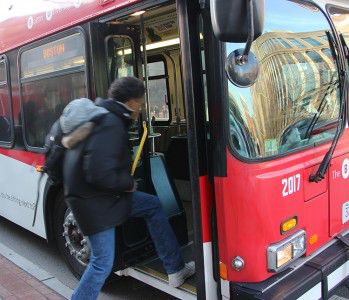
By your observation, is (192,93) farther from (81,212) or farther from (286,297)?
(286,297)

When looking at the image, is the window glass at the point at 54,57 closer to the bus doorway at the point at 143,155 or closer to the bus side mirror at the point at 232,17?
the bus doorway at the point at 143,155

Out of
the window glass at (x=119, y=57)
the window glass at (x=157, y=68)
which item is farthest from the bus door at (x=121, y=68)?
the window glass at (x=157, y=68)

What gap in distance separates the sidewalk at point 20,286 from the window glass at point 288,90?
7.20 feet

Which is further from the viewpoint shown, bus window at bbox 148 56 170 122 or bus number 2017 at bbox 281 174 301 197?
bus window at bbox 148 56 170 122

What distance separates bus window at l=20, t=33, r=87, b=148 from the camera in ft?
12.0

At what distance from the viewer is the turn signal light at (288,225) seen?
9.04ft

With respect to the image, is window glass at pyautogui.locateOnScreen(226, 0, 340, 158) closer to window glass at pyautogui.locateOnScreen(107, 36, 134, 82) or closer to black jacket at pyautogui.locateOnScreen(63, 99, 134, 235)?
black jacket at pyautogui.locateOnScreen(63, 99, 134, 235)

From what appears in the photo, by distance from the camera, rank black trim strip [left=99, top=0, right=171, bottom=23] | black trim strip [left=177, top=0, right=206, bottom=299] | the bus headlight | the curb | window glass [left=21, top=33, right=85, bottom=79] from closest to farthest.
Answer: black trim strip [left=177, top=0, right=206, bottom=299], the bus headlight, black trim strip [left=99, top=0, right=171, bottom=23], window glass [left=21, top=33, right=85, bottom=79], the curb

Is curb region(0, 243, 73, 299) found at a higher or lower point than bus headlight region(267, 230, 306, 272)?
lower

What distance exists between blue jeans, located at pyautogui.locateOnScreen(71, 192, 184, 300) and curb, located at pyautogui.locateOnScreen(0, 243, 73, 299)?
0.85 metres

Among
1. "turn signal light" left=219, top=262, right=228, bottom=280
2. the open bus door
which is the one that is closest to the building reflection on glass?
"turn signal light" left=219, top=262, right=228, bottom=280

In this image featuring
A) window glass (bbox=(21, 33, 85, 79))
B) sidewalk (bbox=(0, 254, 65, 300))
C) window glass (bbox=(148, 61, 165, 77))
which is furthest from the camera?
window glass (bbox=(148, 61, 165, 77))

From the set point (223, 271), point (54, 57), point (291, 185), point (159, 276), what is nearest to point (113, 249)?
point (159, 276)

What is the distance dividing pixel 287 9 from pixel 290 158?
0.94 meters
